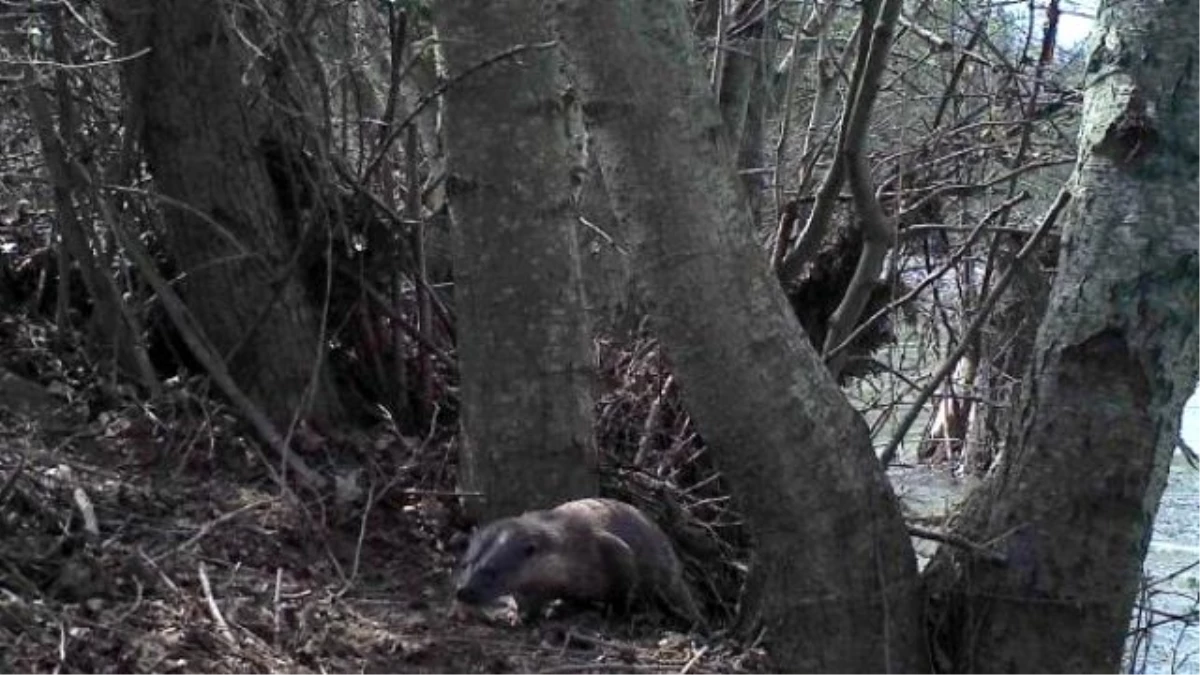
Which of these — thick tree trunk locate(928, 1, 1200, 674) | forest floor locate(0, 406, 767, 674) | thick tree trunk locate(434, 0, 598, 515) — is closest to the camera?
forest floor locate(0, 406, 767, 674)

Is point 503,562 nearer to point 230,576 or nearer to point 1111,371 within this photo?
point 230,576

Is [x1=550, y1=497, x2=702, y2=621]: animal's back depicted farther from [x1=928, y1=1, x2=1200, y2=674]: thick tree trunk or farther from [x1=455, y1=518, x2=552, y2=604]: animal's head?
[x1=928, y1=1, x2=1200, y2=674]: thick tree trunk

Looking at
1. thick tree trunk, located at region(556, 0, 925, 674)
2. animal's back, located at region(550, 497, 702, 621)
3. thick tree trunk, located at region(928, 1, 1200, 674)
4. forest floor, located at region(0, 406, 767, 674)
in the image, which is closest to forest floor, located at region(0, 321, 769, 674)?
forest floor, located at region(0, 406, 767, 674)

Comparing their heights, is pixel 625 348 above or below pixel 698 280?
below

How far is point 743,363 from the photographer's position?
497 cm

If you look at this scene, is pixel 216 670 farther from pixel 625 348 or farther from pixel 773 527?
pixel 625 348

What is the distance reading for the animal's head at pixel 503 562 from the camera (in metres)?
5.57

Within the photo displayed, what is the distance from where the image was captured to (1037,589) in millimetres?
5012

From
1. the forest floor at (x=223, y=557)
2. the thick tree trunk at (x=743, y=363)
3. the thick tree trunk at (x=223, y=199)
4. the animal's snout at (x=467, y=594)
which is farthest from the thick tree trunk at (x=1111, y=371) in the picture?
the thick tree trunk at (x=223, y=199)

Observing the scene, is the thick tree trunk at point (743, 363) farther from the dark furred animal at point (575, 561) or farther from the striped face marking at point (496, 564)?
the striped face marking at point (496, 564)

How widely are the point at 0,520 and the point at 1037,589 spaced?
9.82ft

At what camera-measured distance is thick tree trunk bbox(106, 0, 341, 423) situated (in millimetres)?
6840

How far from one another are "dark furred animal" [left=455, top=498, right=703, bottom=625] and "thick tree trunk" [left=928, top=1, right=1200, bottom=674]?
1.30m

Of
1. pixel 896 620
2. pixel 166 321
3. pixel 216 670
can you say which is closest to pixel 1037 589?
pixel 896 620
